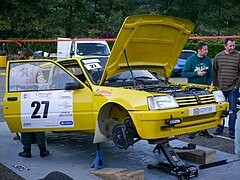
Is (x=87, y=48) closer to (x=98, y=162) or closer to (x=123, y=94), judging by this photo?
(x=98, y=162)

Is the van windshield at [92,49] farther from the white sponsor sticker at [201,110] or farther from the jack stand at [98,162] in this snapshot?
the white sponsor sticker at [201,110]

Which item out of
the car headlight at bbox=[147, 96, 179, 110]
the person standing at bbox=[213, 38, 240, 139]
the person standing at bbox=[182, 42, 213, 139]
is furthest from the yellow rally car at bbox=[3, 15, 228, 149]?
the person standing at bbox=[213, 38, 240, 139]

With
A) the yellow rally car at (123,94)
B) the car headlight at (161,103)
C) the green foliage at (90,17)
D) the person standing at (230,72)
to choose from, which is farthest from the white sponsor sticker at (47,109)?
the green foliage at (90,17)

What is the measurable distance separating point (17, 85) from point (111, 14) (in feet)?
130

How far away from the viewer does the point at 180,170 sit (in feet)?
18.7

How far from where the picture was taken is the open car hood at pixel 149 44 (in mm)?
6031

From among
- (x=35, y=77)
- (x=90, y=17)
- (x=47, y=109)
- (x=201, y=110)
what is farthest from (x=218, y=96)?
Result: (x=90, y=17)

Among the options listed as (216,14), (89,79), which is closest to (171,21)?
(89,79)

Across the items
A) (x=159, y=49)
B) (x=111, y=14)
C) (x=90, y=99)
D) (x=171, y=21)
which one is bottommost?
(x=90, y=99)

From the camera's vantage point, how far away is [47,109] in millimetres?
6535

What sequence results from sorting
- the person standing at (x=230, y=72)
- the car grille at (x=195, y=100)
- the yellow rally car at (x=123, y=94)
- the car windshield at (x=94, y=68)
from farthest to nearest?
the person standing at (x=230, y=72)
the car windshield at (x=94, y=68)
the car grille at (x=195, y=100)
the yellow rally car at (x=123, y=94)

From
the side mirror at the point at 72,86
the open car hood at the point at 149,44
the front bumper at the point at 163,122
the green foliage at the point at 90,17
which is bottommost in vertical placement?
the front bumper at the point at 163,122

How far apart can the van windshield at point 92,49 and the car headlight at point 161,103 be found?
14.2m

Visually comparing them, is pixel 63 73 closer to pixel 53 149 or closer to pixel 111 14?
pixel 53 149
